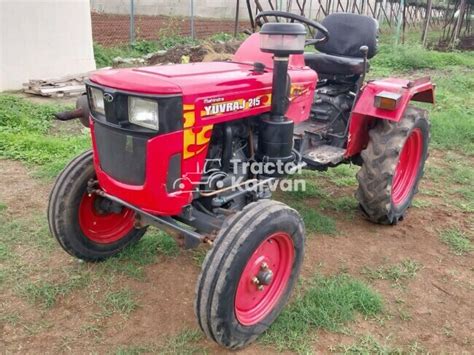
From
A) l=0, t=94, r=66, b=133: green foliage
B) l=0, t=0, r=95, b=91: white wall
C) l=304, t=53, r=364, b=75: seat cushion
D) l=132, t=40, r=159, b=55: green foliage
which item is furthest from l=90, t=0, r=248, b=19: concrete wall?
l=304, t=53, r=364, b=75: seat cushion

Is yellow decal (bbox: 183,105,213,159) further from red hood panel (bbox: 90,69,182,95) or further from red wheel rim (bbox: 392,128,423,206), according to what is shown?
red wheel rim (bbox: 392,128,423,206)

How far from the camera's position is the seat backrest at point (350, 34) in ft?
13.1

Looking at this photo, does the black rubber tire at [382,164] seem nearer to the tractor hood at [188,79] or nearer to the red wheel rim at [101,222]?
the tractor hood at [188,79]

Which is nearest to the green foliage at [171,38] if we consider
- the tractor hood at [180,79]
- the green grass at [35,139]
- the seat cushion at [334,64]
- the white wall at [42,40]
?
the white wall at [42,40]

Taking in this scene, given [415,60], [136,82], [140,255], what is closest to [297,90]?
[136,82]

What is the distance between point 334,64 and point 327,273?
1704 mm

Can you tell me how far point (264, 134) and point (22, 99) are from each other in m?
5.14

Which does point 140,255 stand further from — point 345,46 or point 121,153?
point 345,46

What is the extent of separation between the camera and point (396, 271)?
320cm

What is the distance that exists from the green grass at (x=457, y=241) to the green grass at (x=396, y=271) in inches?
17.0

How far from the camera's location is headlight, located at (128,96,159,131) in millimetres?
2244

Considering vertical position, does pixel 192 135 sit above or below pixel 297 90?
below

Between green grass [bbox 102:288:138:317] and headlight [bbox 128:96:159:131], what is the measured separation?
1.11 m

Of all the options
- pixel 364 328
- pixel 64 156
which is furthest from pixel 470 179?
pixel 64 156
